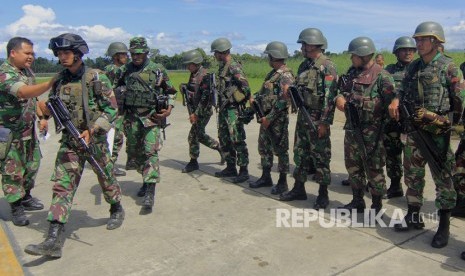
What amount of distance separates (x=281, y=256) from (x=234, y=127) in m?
2.54

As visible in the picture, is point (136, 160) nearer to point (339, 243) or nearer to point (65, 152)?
point (65, 152)

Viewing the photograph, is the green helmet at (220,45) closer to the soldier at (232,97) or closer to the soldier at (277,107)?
the soldier at (232,97)

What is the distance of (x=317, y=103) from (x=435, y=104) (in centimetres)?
130

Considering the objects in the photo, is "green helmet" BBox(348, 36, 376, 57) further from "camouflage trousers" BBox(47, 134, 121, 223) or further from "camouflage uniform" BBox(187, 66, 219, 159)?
"camouflage trousers" BBox(47, 134, 121, 223)

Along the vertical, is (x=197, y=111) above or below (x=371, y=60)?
below

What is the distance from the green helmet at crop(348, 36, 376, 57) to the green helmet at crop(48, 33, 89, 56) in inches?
103

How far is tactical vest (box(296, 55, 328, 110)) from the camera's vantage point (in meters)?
4.78

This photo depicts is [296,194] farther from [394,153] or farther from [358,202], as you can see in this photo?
[394,153]

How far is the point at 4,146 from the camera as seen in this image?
15.0 ft

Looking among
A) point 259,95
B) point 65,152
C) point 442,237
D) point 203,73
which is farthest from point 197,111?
point 442,237

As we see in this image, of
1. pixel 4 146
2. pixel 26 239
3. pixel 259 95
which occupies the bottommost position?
pixel 26 239

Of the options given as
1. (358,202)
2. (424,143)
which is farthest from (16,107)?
(424,143)

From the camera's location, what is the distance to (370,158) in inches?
174

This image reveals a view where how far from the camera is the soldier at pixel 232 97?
232 inches
